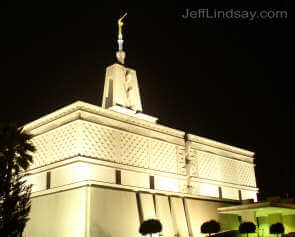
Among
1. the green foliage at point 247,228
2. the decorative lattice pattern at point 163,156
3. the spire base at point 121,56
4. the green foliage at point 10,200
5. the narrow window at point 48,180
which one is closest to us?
the green foliage at point 10,200

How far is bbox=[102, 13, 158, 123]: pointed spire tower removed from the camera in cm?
3102

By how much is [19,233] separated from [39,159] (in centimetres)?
1139

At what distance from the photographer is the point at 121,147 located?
90.1ft

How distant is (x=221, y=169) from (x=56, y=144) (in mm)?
14570

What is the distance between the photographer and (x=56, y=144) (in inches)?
1065

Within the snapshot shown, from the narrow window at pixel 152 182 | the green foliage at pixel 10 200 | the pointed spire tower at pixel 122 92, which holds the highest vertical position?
the pointed spire tower at pixel 122 92

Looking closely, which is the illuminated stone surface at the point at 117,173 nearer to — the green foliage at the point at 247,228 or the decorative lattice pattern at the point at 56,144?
the decorative lattice pattern at the point at 56,144

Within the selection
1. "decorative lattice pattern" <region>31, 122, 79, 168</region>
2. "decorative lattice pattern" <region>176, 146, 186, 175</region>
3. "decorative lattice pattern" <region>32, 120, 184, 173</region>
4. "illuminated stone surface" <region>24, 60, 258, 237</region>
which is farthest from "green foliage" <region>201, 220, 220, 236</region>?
"decorative lattice pattern" <region>31, 122, 79, 168</region>

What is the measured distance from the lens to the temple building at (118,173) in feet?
80.3

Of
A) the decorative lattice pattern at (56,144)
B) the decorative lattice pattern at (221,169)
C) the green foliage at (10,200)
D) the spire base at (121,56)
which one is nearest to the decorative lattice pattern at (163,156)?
the decorative lattice pattern at (221,169)

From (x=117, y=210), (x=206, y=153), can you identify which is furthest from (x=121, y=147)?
(x=206, y=153)

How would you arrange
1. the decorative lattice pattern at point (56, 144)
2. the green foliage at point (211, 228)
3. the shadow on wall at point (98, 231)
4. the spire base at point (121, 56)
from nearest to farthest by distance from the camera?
the shadow on wall at point (98, 231), the green foliage at point (211, 228), the decorative lattice pattern at point (56, 144), the spire base at point (121, 56)

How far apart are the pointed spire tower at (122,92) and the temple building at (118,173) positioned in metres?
0.08

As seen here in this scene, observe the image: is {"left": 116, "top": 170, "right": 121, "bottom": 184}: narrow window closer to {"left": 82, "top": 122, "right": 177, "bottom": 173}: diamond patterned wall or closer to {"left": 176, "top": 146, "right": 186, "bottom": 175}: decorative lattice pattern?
{"left": 82, "top": 122, "right": 177, "bottom": 173}: diamond patterned wall
